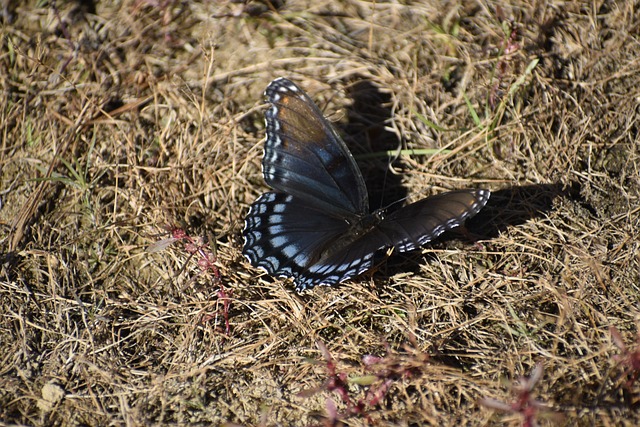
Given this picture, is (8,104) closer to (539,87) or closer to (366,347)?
(366,347)

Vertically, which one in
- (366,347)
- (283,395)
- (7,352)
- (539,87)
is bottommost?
(7,352)

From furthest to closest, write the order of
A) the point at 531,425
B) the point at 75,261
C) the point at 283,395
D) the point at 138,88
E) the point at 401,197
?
the point at 138,88 < the point at 401,197 < the point at 75,261 < the point at 283,395 < the point at 531,425

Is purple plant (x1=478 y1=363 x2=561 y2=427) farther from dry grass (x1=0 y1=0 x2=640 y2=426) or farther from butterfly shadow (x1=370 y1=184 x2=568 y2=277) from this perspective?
butterfly shadow (x1=370 y1=184 x2=568 y2=277)

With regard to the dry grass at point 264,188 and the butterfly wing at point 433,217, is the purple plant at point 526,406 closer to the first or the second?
the dry grass at point 264,188

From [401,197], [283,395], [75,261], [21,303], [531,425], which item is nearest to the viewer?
[531,425]

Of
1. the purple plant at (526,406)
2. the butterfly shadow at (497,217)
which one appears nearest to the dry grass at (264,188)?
the butterfly shadow at (497,217)

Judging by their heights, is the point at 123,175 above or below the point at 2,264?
above

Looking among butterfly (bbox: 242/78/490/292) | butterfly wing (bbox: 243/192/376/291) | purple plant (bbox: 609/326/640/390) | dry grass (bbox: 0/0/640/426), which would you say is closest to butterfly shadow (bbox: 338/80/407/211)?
dry grass (bbox: 0/0/640/426)

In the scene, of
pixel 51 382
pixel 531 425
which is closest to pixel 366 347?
pixel 531 425

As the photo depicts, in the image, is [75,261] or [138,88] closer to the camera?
[75,261]
